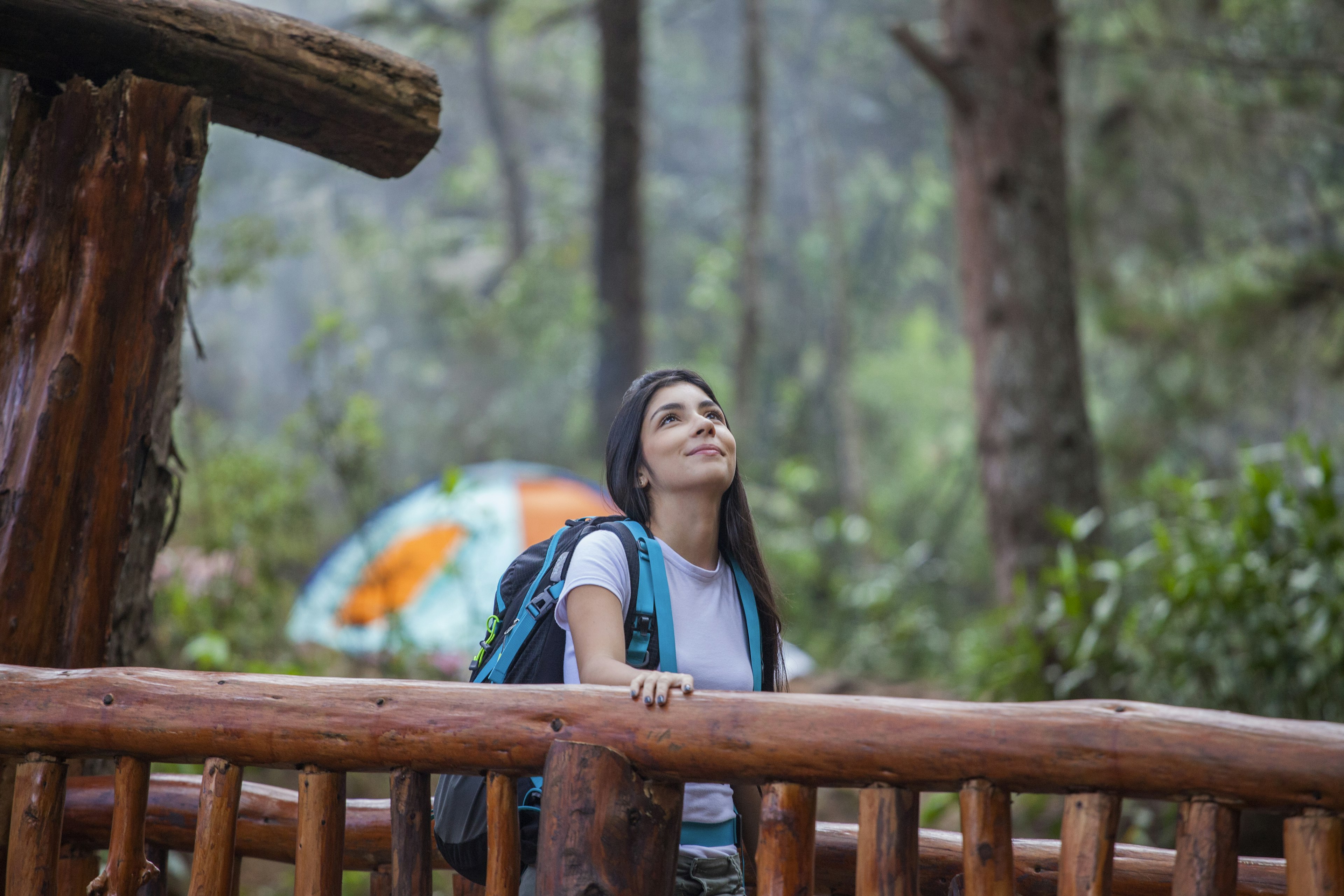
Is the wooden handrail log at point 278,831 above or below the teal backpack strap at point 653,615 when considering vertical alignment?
below

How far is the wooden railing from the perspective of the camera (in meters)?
1.51

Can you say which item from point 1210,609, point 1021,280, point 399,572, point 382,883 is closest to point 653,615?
point 382,883

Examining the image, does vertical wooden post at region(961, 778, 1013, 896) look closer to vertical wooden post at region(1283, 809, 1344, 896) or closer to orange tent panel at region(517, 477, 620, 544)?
vertical wooden post at region(1283, 809, 1344, 896)

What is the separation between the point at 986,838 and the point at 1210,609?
2995 millimetres

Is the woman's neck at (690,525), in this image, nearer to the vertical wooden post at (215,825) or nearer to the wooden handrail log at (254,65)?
the vertical wooden post at (215,825)

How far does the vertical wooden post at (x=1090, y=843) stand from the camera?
1.56 metres

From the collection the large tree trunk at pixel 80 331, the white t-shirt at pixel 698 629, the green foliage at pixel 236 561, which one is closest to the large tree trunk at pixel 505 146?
the green foliage at pixel 236 561

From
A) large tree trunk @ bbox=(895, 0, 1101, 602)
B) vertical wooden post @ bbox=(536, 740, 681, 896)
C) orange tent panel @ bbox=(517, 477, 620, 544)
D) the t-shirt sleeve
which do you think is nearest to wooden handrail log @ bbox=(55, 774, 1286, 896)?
vertical wooden post @ bbox=(536, 740, 681, 896)

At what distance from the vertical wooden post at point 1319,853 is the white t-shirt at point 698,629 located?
0.86m

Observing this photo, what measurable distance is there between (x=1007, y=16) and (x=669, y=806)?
462cm

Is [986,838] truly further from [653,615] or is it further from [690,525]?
[690,525]

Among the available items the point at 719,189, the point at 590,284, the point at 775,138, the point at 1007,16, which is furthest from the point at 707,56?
the point at 1007,16

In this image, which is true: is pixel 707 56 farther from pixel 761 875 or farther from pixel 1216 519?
pixel 761 875

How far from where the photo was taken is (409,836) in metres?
1.86
